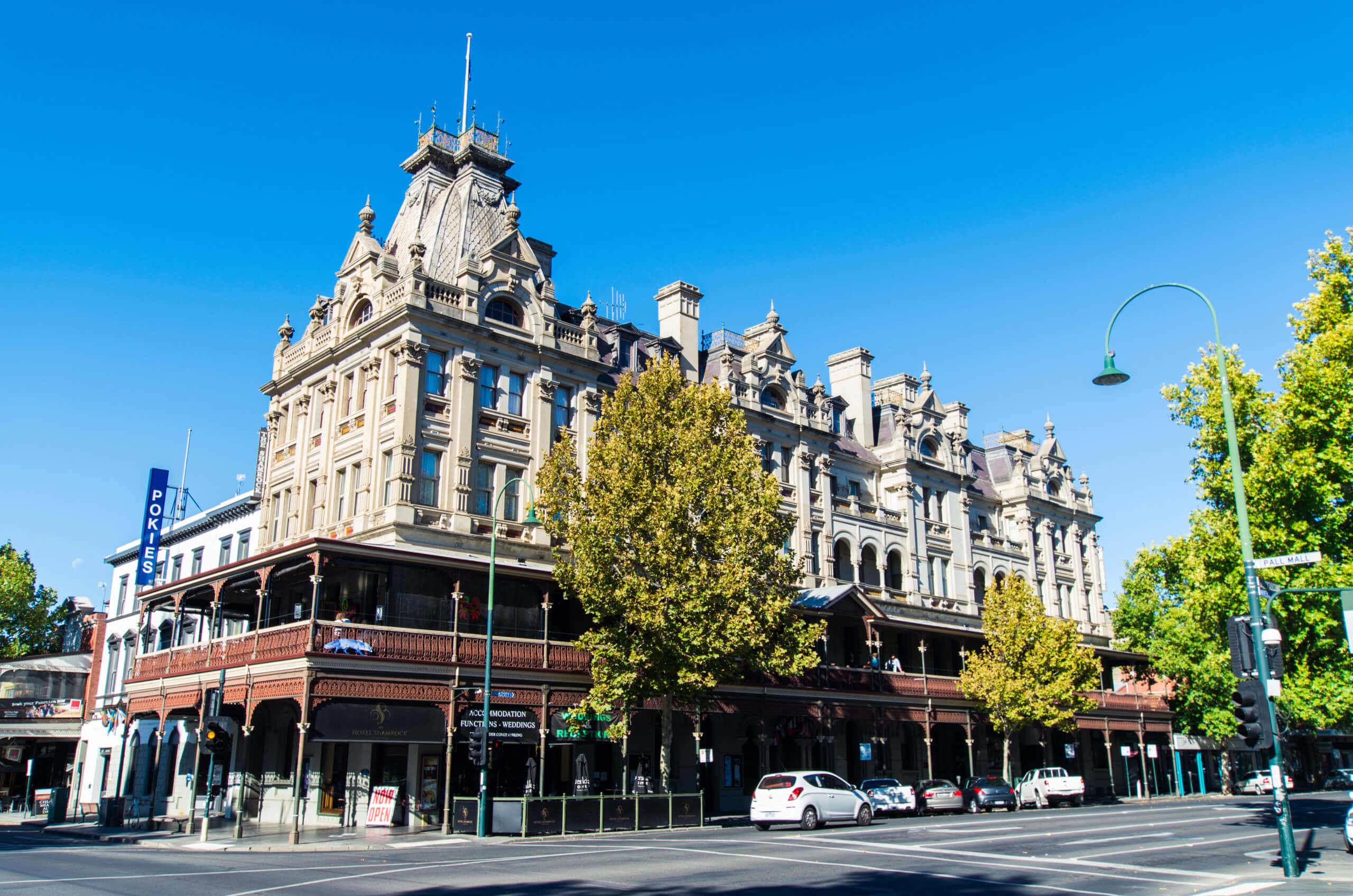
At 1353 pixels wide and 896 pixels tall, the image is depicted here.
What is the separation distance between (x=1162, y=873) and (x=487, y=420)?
27.2 metres

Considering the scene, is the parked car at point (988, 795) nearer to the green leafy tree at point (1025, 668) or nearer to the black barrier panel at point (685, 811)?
the green leafy tree at point (1025, 668)

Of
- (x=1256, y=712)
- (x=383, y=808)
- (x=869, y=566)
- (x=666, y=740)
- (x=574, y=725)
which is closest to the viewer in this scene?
(x=1256, y=712)

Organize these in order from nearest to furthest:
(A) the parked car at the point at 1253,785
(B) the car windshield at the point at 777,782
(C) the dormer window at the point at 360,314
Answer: (B) the car windshield at the point at 777,782
(C) the dormer window at the point at 360,314
(A) the parked car at the point at 1253,785

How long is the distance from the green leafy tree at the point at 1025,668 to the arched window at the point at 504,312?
25.9 metres

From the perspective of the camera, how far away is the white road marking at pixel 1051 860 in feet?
59.0

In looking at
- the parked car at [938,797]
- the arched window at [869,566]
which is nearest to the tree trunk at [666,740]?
the parked car at [938,797]

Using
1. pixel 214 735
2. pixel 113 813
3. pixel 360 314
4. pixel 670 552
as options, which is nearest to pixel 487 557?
pixel 670 552

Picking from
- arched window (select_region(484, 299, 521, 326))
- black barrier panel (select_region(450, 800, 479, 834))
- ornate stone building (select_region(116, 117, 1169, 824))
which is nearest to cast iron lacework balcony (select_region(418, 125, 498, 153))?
ornate stone building (select_region(116, 117, 1169, 824))

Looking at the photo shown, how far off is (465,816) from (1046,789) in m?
27.5

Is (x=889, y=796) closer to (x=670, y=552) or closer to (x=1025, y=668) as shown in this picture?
(x=670, y=552)

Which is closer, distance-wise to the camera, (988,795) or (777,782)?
(777,782)

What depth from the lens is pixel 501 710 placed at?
32.1 m

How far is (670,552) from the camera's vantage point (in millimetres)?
32656

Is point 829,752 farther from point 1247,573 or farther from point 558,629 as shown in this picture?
point 1247,573
